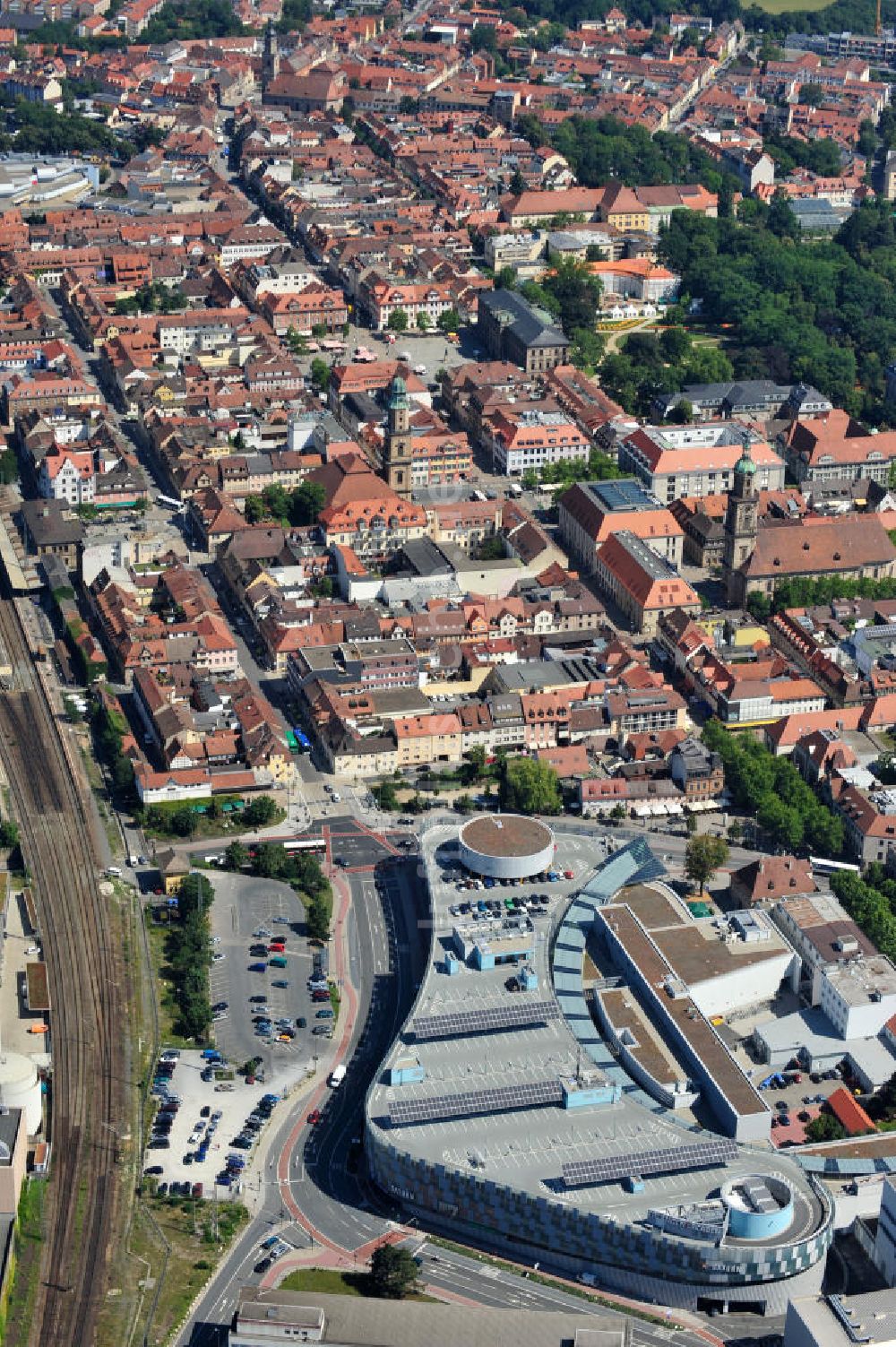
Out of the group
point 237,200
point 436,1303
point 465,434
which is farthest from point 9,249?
point 436,1303

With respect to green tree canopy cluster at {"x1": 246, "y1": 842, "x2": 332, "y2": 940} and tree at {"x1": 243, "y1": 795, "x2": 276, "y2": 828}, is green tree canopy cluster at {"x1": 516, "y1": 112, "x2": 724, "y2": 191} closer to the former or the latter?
tree at {"x1": 243, "y1": 795, "x2": 276, "y2": 828}

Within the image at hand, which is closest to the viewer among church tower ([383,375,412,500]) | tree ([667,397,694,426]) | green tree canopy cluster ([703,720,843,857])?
green tree canopy cluster ([703,720,843,857])

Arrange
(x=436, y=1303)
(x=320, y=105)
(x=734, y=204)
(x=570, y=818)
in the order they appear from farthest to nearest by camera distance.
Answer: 1. (x=320, y=105)
2. (x=734, y=204)
3. (x=570, y=818)
4. (x=436, y=1303)

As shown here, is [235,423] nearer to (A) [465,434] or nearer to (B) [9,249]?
(A) [465,434]


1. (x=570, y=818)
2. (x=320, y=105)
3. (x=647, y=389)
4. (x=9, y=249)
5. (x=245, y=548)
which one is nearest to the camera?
(x=570, y=818)

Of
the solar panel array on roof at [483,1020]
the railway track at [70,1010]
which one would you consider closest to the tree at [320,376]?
the railway track at [70,1010]

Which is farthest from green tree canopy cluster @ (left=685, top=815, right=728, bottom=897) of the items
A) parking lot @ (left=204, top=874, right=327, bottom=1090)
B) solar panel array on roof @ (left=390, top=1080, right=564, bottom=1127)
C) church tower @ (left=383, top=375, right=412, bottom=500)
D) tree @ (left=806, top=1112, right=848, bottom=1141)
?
church tower @ (left=383, top=375, right=412, bottom=500)
